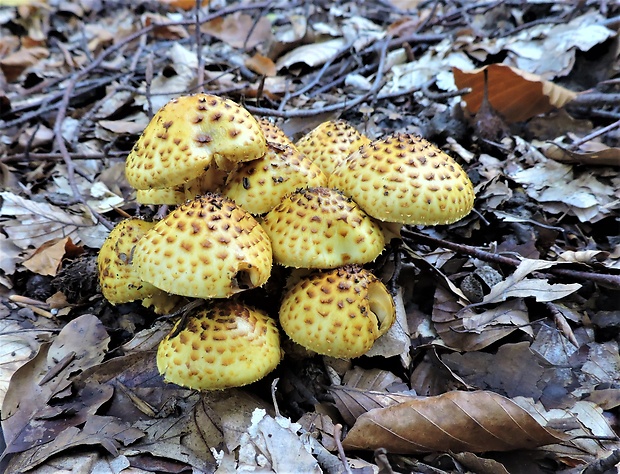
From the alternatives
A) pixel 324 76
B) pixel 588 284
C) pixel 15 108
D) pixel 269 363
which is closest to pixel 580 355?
pixel 588 284

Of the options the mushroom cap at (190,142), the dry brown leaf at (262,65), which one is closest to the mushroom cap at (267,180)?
the mushroom cap at (190,142)

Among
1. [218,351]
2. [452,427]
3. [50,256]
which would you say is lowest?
[50,256]

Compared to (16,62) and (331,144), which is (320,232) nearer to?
(331,144)

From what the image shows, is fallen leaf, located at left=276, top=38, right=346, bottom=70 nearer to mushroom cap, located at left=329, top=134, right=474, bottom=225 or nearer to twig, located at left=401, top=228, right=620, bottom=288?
twig, located at left=401, top=228, right=620, bottom=288

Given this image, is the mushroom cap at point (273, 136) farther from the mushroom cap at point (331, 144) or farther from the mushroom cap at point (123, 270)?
the mushroom cap at point (123, 270)

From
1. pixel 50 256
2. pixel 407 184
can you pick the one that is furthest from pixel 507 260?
pixel 50 256

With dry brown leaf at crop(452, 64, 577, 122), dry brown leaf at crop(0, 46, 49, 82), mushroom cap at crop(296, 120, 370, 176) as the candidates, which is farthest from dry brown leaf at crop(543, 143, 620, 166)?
dry brown leaf at crop(0, 46, 49, 82)
